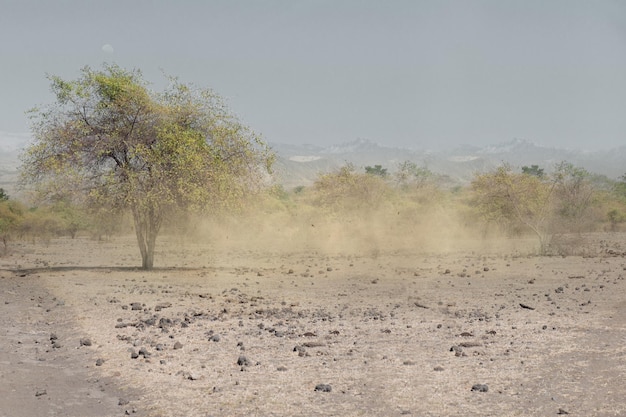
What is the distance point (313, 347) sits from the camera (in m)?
11.7

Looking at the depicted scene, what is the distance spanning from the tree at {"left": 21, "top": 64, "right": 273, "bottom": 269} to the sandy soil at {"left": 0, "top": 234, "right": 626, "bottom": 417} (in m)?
4.06

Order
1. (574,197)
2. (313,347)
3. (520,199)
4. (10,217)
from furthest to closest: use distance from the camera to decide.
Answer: (10,217) < (574,197) < (520,199) < (313,347)

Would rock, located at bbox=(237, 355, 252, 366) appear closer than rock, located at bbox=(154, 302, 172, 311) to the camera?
Yes

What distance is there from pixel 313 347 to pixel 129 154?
17372 millimetres

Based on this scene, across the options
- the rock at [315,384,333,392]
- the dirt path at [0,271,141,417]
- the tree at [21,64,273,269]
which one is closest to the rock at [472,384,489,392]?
the rock at [315,384,333,392]

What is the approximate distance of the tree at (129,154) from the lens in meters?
26.0

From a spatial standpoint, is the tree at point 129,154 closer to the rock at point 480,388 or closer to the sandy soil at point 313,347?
the sandy soil at point 313,347

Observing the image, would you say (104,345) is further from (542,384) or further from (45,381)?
(542,384)

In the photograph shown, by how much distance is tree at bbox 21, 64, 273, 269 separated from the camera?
85.4ft

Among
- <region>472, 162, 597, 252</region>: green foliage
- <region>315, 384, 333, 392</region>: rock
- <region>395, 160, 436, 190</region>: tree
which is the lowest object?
<region>315, 384, 333, 392</region>: rock

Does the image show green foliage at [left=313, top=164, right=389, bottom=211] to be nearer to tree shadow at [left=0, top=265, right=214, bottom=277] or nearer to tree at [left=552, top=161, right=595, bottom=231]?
tree at [left=552, top=161, right=595, bottom=231]

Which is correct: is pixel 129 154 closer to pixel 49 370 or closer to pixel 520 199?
pixel 49 370

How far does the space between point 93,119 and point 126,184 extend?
3487mm

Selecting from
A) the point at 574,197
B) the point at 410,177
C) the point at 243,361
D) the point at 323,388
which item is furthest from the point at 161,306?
the point at 410,177
